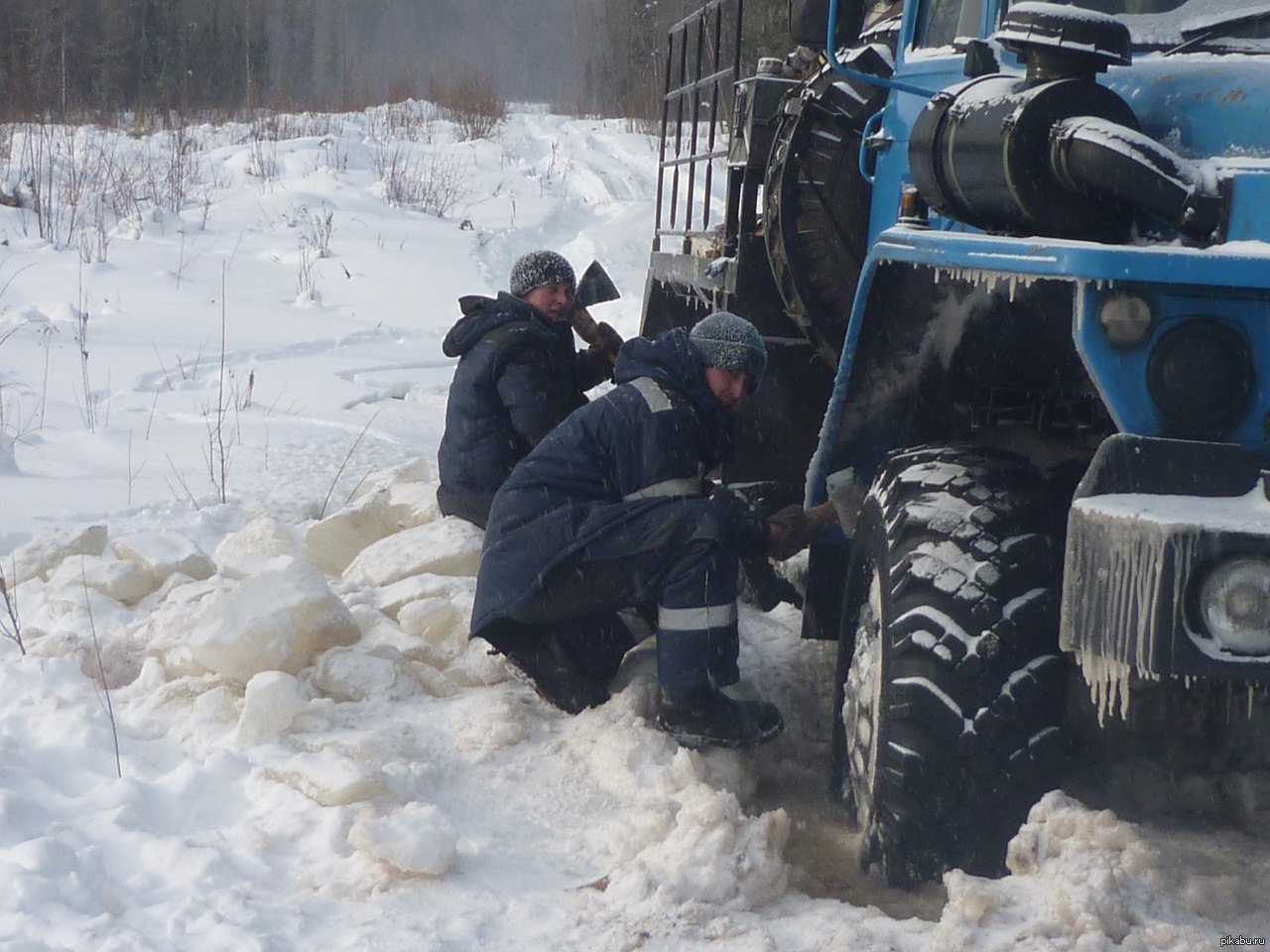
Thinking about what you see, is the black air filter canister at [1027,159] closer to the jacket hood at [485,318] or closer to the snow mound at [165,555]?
the jacket hood at [485,318]

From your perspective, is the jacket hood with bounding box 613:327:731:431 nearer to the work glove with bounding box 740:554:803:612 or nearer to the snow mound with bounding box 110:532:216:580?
the work glove with bounding box 740:554:803:612

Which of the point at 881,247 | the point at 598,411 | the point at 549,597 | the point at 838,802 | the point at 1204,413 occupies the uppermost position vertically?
the point at 881,247

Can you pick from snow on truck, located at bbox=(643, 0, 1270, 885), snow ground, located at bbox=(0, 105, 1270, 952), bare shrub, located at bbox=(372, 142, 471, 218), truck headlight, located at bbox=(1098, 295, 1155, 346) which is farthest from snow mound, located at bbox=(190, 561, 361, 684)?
bare shrub, located at bbox=(372, 142, 471, 218)

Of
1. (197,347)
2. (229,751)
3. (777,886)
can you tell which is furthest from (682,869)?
(197,347)

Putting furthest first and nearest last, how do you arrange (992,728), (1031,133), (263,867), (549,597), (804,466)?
(804,466)
(549,597)
(263,867)
(992,728)
(1031,133)

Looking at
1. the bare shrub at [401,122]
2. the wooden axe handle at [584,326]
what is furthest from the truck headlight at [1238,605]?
the bare shrub at [401,122]

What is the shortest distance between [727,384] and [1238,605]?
5.20 feet

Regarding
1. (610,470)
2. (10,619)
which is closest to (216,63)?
(10,619)

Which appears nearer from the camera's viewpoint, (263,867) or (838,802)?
(263,867)

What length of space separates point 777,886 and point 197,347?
626cm

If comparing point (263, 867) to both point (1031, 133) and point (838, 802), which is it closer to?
point (838, 802)

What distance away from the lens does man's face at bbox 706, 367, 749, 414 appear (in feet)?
10.5

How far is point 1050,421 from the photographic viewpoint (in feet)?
9.29

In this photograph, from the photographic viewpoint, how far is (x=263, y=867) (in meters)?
2.41
